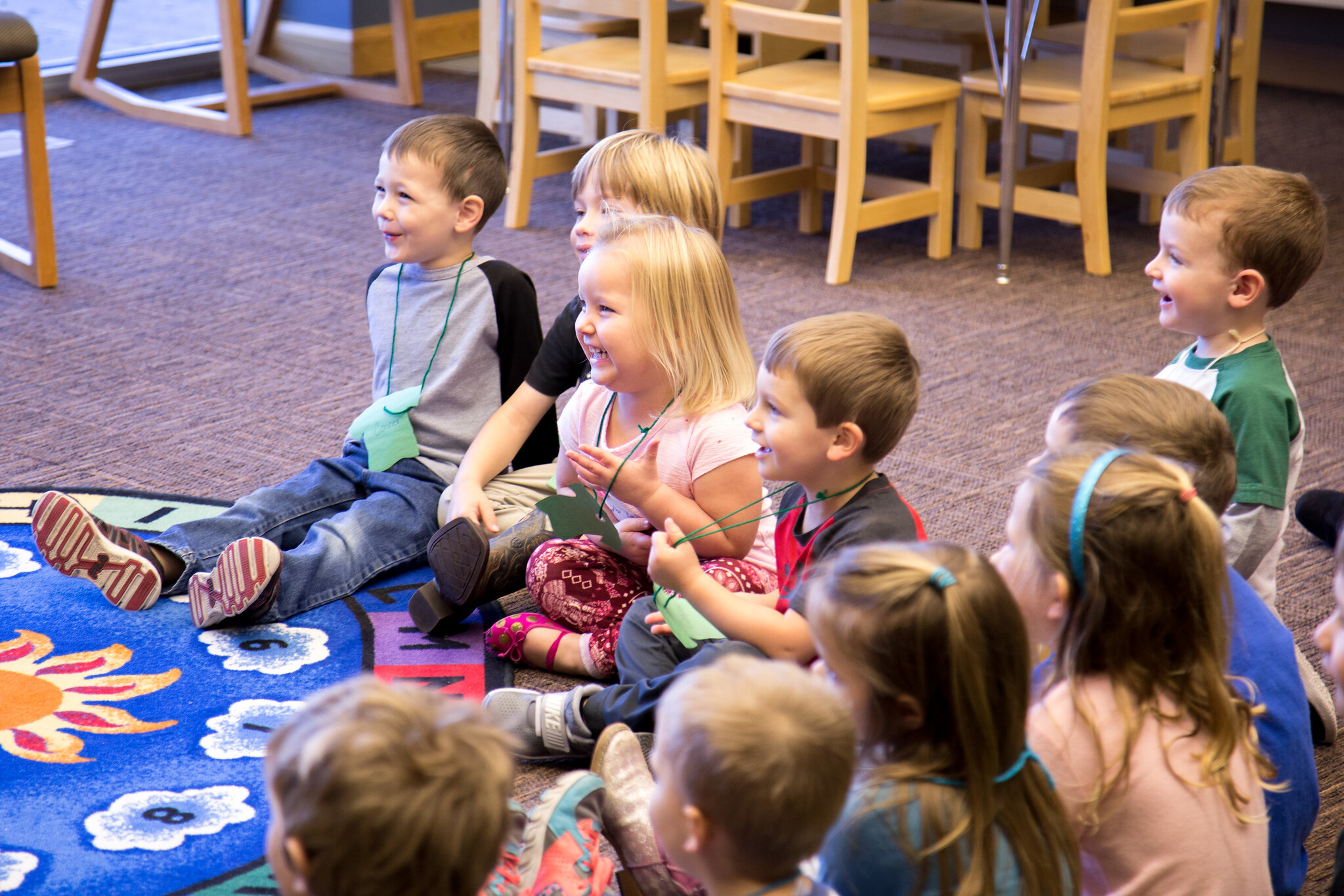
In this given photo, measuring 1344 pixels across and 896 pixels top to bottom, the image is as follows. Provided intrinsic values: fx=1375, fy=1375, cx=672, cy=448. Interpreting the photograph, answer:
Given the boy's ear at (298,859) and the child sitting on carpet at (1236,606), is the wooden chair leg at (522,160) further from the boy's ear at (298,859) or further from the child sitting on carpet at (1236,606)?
the boy's ear at (298,859)

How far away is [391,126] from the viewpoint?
469 cm

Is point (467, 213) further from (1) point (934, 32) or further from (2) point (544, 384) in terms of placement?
(1) point (934, 32)

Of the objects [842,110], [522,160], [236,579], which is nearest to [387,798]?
[236,579]

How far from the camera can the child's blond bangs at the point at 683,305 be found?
165cm

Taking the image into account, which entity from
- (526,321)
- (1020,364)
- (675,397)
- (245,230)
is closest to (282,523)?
(526,321)

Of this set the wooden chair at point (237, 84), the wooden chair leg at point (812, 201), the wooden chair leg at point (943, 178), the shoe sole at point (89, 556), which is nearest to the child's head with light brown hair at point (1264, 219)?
the shoe sole at point (89, 556)

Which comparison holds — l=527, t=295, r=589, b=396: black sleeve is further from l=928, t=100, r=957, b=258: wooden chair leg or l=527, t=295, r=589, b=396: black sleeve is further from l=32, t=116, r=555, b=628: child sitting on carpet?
l=928, t=100, r=957, b=258: wooden chair leg

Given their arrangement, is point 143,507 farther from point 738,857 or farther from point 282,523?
point 738,857

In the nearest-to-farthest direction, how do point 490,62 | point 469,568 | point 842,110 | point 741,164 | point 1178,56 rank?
1. point 469,568
2. point 842,110
3. point 1178,56
4. point 741,164
5. point 490,62

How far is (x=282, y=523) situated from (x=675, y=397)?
654 mm

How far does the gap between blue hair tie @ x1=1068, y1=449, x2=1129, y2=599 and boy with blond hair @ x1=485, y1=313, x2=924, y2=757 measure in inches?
10.5

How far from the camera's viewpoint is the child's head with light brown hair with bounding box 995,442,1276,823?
1.07m

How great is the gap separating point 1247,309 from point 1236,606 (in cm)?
49

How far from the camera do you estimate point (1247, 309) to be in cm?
160
